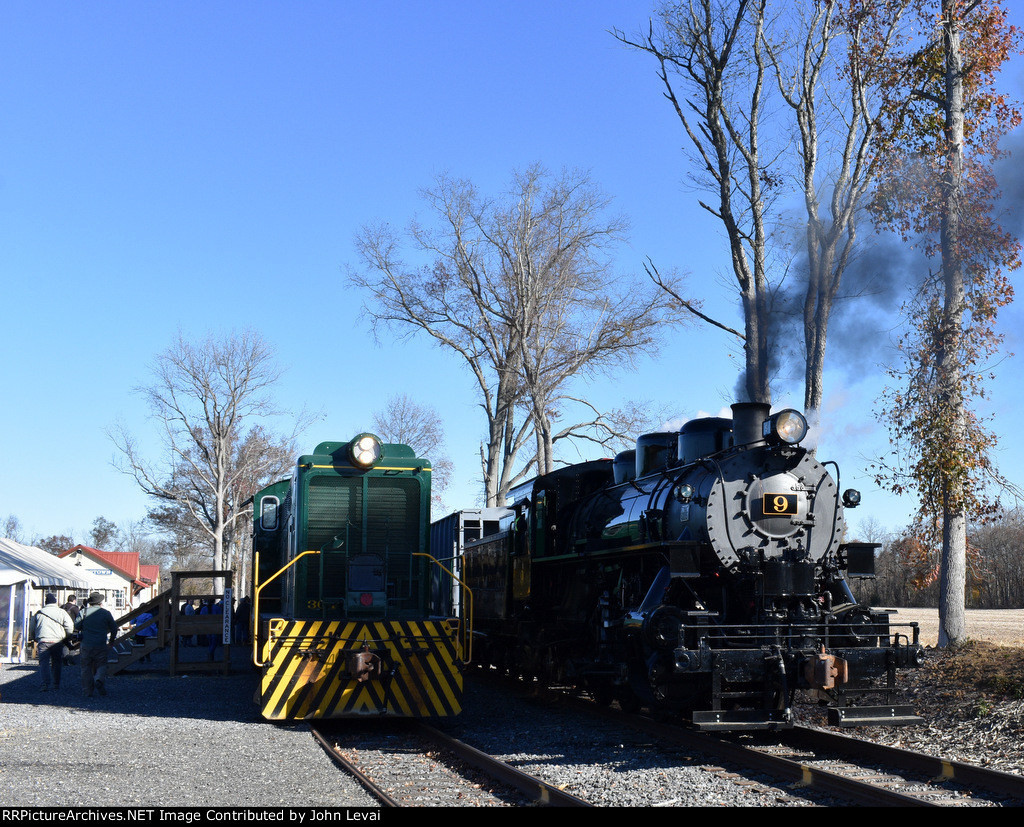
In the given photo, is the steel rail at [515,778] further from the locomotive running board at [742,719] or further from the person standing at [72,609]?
the person standing at [72,609]

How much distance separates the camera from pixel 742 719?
28.8ft

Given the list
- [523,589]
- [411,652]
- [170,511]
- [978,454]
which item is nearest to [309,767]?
[411,652]

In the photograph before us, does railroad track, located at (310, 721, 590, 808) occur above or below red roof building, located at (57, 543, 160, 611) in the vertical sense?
above

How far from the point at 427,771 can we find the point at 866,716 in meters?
4.05

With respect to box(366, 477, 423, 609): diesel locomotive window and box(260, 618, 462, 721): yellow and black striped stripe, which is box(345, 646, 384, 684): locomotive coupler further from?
box(366, 477, 423, 609): diesel locomotive window

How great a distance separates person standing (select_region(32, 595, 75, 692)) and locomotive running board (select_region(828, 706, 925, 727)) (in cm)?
1275

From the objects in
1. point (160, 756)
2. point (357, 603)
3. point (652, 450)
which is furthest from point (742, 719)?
point (160, 756)

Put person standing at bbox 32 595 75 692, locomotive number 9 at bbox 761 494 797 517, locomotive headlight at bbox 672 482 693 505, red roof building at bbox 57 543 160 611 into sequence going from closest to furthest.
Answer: locomotive number 9 at bbox 761 494 797 517 < locomotive headlight at bbox 672 482 693 505 < person standing at bbox 32 595 75 692 < red roof building at bbox 57 543 160 611

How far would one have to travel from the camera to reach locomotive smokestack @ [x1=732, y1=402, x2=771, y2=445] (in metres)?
10.3

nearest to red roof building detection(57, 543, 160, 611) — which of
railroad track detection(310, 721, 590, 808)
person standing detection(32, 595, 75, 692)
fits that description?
person standing detection(32, 595, 75, 692)

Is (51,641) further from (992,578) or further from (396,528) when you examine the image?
(992,578)

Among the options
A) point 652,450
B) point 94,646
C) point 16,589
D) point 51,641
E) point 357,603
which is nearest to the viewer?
point 357,603

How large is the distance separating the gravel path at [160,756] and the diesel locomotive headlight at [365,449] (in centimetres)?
314

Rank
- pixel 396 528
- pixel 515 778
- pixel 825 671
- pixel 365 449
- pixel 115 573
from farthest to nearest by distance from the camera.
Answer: pixel 115 573 → pixel 396 528 → pixel 365 449 → pixel 825 671 → pixel 515 778
